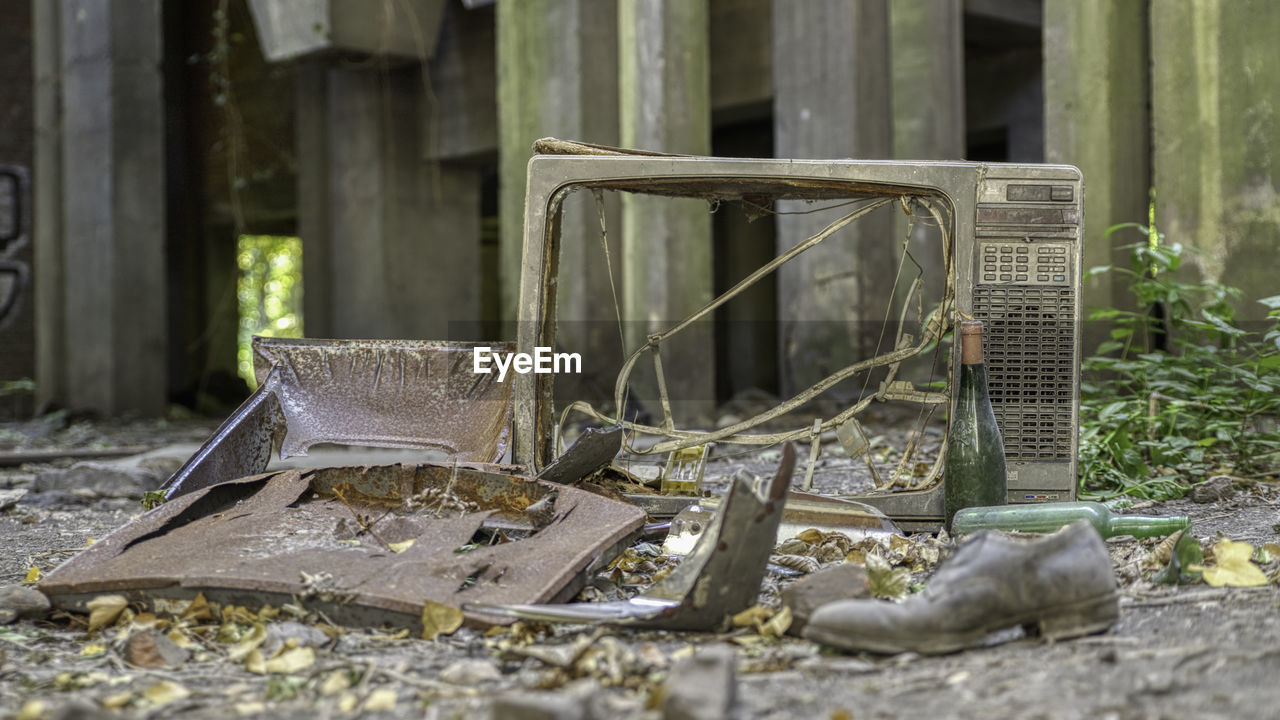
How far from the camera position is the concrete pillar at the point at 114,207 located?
10547mm

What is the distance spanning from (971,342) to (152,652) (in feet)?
6.58

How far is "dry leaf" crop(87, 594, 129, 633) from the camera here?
7.39ft

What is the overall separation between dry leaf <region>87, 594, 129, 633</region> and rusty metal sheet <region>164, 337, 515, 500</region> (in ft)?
2.85

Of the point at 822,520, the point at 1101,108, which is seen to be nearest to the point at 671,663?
the point at 822,520

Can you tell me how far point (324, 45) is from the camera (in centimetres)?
964

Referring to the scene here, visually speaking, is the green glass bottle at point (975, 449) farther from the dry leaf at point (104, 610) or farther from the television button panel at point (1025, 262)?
the dry leaf at point (104, 610)

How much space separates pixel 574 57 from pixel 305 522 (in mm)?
6403

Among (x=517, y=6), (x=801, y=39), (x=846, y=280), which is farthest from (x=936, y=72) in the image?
(x=517, y=6)

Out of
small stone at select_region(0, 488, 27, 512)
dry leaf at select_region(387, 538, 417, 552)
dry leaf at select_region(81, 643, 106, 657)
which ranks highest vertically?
dry leaf at select_region(387, 538, 417, 552)

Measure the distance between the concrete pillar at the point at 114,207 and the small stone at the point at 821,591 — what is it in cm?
989

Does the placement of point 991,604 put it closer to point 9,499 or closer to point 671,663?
point 671,663

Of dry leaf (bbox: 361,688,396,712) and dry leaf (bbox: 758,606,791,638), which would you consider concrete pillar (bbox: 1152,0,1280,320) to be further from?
dry leaf (bbox: 361,688,396,712)

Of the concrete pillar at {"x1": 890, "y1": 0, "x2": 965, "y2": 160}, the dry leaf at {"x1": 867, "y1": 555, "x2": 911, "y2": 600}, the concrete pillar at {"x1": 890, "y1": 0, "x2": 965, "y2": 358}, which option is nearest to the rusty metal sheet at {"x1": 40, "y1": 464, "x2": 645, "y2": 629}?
the dry leaf at {"x1": 867, "y1": 555, "x2": 911, "y2": 600}

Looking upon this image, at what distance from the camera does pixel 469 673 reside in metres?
1.84
